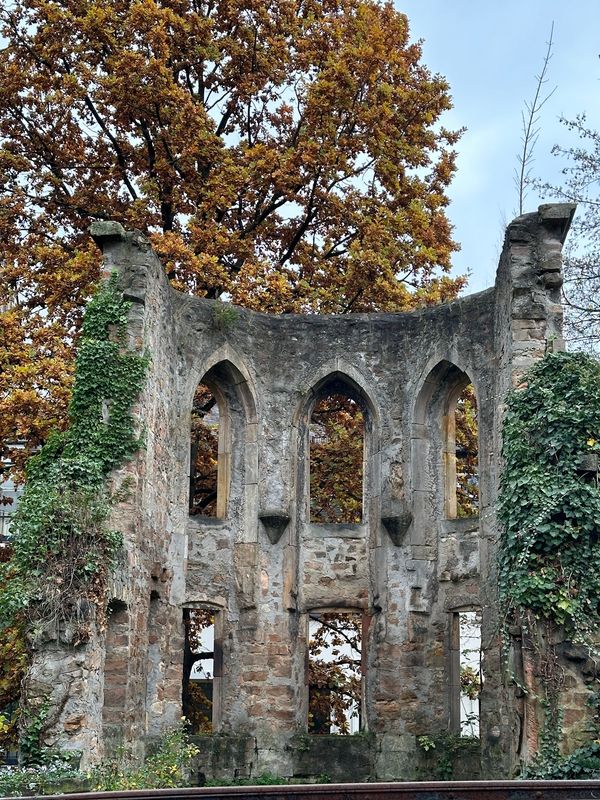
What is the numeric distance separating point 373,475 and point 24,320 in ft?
18.0

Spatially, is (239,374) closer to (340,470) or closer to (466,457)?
(340,470)

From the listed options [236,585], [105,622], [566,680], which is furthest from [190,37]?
[566,680]

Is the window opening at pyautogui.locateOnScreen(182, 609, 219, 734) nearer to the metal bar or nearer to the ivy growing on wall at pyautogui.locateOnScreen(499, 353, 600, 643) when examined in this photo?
the ivy growing on wall at pyautogui.locateOnScreen(499, 353, 600, 643)

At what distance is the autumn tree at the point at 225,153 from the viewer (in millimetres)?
18859

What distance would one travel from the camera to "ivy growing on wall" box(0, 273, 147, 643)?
1252 centimetres

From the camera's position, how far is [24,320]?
18188 millimetres

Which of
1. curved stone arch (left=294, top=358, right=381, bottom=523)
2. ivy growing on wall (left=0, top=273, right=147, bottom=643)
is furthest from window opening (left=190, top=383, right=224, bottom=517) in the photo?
ivy growing on wall (left=0, top=273, right=147, bottom=643)

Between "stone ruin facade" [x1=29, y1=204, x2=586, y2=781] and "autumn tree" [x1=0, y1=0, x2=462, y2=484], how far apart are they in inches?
73.2

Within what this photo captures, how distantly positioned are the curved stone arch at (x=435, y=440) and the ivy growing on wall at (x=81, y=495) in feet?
13.9

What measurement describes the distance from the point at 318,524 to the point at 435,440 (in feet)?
6.32

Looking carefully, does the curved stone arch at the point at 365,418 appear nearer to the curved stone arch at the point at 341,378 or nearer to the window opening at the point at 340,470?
the curved stone arch at the point at 341,378

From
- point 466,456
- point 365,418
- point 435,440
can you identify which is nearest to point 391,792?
point 435,440

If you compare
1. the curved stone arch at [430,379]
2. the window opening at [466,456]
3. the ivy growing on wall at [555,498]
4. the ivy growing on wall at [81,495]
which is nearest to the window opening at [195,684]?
the window opening at [466,456]

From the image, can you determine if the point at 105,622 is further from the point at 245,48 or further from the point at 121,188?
the point at 245,48
